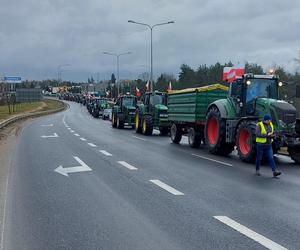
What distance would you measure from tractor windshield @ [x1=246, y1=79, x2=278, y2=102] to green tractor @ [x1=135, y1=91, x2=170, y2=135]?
11.8 metres

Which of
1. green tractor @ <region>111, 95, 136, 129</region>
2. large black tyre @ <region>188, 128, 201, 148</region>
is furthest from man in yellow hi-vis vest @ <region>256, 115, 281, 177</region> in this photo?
green tractor @ <region>111, 95, 136, 129</region>

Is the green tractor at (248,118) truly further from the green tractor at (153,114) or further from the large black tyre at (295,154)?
the green tractor at (153,114)

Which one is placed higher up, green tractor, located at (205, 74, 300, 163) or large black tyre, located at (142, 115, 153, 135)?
green tractor, located at (205, 74, 300, 163)

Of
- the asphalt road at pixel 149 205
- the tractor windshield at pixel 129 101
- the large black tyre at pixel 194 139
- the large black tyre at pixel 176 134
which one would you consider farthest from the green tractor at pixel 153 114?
the asphalt road at pixel 149 205

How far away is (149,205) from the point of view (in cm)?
886

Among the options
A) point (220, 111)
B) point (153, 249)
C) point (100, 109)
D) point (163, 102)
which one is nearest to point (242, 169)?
point (220, 111)

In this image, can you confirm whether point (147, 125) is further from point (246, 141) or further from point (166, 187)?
point (166, 187)

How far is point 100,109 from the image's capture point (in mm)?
59906

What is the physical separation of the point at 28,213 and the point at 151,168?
19.3 feet

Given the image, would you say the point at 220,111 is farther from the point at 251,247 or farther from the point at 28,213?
the point at 251,247

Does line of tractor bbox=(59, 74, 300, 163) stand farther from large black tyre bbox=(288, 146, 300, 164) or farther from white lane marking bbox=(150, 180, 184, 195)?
white lane marking bbox=(150, 180, 184, 195)

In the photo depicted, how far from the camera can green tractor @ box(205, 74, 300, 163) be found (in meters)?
15.5

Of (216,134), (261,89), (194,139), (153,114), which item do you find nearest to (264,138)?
(261,89)

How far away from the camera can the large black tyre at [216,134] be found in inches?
703
